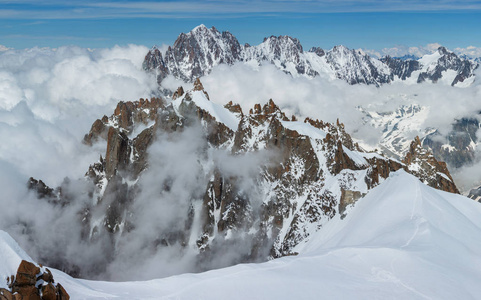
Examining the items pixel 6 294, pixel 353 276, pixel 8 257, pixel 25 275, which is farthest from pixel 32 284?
pixel 353 276

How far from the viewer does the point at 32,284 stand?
23.5 m

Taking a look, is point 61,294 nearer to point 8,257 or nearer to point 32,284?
point 32,284

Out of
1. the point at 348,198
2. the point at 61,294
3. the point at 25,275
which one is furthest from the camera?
the point at 348,198

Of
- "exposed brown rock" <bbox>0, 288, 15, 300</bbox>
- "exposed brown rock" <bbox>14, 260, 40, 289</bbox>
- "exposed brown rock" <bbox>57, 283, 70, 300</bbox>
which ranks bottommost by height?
"exposed brown rock" <bbox>57, 283, 70, 300</bbox>

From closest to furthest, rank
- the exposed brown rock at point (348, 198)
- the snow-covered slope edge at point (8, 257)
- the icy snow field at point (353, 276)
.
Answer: the snow-covered slope edge at point (8, 257)
the icy snow field at point (353, 276)
the exposed brown rock at point (348, 198)

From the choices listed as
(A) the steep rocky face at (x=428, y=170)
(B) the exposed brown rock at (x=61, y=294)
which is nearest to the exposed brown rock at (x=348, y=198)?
(A) the steep rocky face at (x=428, y=170)

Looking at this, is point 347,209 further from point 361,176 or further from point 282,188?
point 282,188

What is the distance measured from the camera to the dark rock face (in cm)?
2291

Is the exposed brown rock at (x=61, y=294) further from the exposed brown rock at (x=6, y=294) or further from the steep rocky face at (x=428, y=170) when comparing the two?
the steep rocky face at (x=428, y=170)

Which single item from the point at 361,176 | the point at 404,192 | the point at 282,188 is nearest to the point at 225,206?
the point at 282,188

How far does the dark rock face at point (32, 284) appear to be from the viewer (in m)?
22.9

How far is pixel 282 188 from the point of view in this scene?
156 metres

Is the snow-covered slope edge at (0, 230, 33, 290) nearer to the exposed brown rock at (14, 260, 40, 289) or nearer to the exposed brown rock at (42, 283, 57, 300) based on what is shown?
the exposed brown rock at (14, 260, 40, 289)

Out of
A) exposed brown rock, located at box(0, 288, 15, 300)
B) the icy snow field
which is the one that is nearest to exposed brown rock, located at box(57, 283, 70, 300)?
the icy snow field
